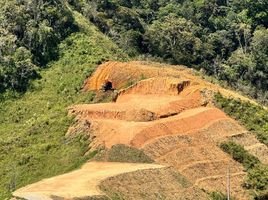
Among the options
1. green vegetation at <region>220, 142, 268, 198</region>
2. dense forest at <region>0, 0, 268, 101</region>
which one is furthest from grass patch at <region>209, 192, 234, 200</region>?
dense forest at <region>0, 0, 268, 101</region>

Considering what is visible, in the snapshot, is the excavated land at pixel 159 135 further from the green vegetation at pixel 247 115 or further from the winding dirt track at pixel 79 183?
the green vegetation at pixel 247 115

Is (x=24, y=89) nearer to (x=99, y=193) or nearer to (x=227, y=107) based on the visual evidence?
(x=227, y=107)

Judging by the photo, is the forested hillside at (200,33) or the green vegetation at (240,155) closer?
the green vegetation at (240,155)

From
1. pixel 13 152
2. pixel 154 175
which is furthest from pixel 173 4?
pixel 154 175

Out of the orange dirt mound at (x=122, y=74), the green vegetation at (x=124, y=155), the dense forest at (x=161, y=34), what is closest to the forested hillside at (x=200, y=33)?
the dense forest at (x=161, y=34)

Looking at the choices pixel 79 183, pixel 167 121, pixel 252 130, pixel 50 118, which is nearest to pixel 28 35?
pixel 50 118

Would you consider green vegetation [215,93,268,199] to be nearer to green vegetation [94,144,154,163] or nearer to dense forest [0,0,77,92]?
green vegetation [94,144,154,163]

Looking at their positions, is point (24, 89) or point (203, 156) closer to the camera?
point (203, 156)

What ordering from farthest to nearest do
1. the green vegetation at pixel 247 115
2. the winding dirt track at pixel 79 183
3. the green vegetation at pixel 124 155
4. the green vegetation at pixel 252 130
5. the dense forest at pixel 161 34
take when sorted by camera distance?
1. the dense forest at pixel 161 34
2. the green vegetation at pixel 247 115
3. the green vegetation at pixel 252 130
4. the green vegetation at pixel 124 155
5. the winding dirt track at pixel 79 183
